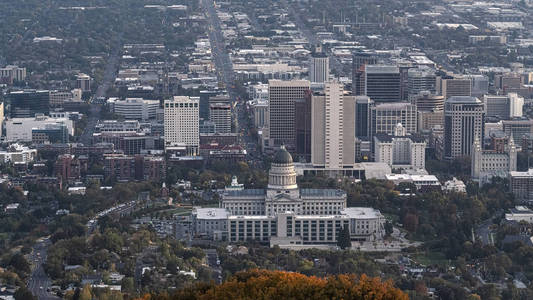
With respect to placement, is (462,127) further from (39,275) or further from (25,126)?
(39,275)

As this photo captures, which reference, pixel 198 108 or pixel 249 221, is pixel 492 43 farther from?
pixel 249 221

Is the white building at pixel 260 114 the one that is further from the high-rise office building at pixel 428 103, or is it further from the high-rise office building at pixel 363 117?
the high-rise office building at pixel 428 103

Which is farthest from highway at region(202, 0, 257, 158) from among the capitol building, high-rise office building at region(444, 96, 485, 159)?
the capitol building

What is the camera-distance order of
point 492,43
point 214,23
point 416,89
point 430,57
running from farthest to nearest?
point 214,23, point 492,43, point 430,57, point 416,89

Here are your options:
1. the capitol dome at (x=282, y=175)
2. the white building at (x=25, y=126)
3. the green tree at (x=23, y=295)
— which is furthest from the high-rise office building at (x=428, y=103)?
the green tree at (x=23, y=295)

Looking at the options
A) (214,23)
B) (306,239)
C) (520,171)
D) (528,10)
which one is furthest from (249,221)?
(528,10)

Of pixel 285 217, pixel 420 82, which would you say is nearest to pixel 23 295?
pixel 285 217
